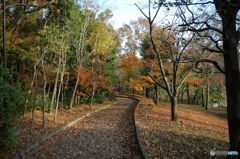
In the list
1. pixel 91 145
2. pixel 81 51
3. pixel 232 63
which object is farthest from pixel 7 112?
pixel 81 51

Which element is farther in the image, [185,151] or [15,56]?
[15,56]

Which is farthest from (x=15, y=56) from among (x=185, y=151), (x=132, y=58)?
(x=185, y=151)

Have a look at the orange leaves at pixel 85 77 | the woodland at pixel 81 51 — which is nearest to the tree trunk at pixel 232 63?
the woodland at pixel 81 51

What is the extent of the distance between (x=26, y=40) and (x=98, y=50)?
22.4 ft

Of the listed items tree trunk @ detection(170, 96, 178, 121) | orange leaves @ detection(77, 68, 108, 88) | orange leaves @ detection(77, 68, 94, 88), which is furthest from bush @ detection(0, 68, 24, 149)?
orange leaves @ detection(77, 68, 94, 88)

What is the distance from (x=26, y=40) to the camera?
11375mm

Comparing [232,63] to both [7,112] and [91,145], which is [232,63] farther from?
[7,112]

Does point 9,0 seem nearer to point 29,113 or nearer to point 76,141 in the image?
point 29,113

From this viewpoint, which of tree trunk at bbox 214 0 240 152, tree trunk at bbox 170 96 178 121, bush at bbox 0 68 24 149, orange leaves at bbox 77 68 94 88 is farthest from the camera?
orange leaves at bbox 77 68 94 88

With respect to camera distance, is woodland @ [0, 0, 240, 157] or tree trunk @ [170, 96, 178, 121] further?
tree trunk @ [170, 96, 178, 121]

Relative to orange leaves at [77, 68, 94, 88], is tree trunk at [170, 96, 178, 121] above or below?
below

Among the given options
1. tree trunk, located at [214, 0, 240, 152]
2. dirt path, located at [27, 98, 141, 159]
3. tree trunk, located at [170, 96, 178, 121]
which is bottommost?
dirt path, located at [27, 98, 141, 159]

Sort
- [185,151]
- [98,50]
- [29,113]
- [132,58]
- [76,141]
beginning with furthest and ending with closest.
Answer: [132,58], [98,50], [29,113], [76,141], [185,151]

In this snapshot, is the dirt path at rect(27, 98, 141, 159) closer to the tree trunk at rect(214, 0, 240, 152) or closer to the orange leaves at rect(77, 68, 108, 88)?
the tree trunk at rect(214, 0, 240, 152)
